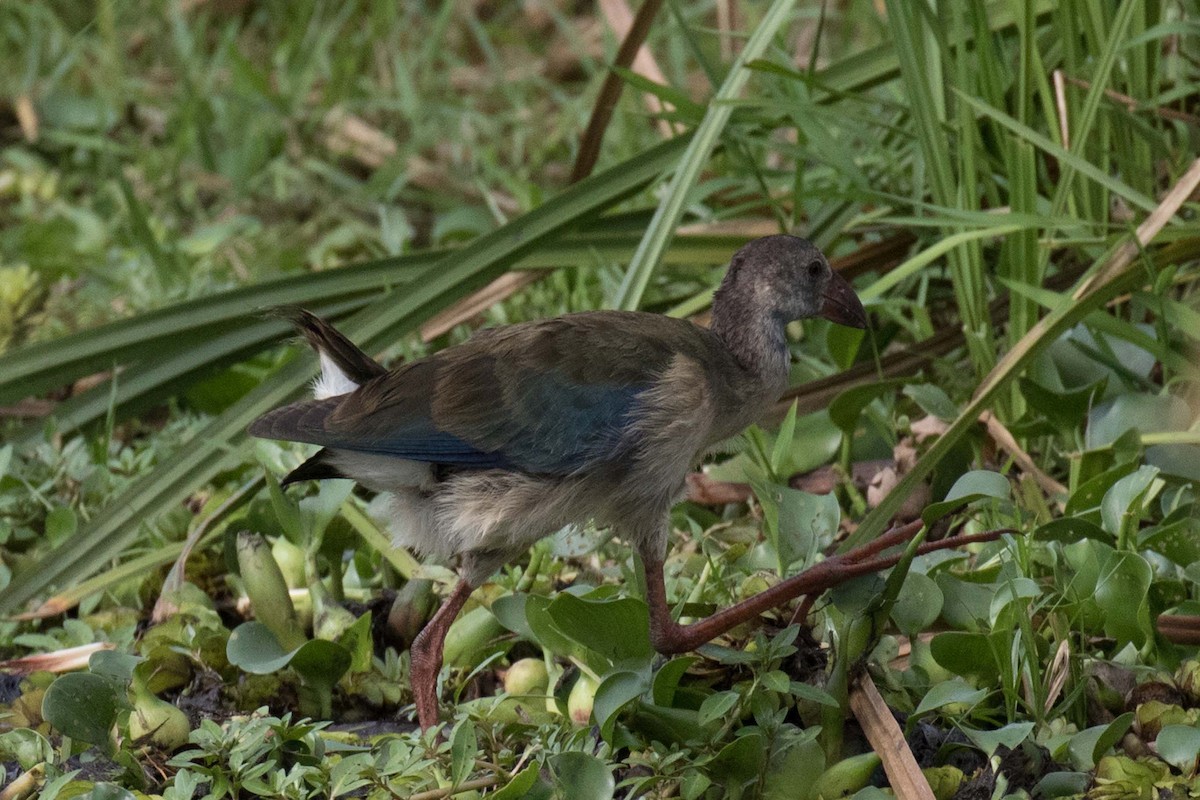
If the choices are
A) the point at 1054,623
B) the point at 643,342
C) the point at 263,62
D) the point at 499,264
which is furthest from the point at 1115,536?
the point at 263,62

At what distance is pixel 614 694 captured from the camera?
2.26 metres

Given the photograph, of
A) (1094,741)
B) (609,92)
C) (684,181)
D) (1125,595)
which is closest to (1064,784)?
(1094,741)

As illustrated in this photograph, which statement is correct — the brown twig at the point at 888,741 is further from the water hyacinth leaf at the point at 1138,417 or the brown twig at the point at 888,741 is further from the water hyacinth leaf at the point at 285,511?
the water hyacinth leaf at the point at 285,511

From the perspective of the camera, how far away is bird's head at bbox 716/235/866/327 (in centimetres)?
298

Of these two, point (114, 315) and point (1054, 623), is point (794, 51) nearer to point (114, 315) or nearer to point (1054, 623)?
point (114, 315)

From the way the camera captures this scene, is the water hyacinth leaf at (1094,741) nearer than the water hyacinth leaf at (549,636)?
Yes

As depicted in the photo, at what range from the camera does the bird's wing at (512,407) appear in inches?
106

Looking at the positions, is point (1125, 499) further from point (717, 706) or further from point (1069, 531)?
point (717, 706)

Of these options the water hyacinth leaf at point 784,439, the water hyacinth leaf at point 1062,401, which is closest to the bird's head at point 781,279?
the water hyacinth leaf at point 784,439

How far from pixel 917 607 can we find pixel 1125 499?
440 mm

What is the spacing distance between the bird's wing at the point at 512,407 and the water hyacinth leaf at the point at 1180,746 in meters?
1.01

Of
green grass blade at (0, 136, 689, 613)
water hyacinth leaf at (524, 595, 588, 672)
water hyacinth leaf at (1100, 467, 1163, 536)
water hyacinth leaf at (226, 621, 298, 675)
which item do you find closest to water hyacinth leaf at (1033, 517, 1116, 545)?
water hyacinth leaf at (1100, 467, 1163, 536)

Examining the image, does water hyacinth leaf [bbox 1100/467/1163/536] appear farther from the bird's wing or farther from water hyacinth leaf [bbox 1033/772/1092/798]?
the bird's wing

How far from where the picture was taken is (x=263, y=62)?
661 centimetres
